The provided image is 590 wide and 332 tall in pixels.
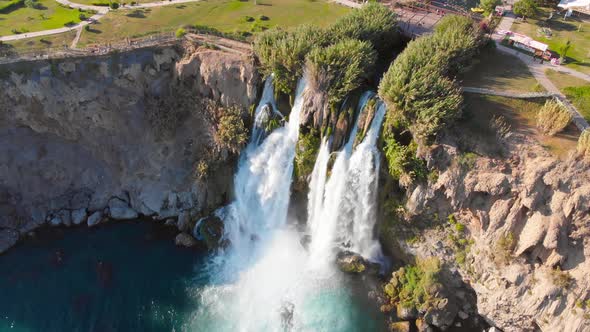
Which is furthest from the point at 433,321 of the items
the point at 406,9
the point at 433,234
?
the point at 406,9

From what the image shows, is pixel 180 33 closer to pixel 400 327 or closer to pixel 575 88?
pixel 400 327

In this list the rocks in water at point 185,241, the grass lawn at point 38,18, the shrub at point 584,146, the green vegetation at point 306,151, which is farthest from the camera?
the grass lawn at point 38,18

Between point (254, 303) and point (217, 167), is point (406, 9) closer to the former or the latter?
point (217, 167)

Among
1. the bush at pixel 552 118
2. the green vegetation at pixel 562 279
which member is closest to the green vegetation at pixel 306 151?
the bush at pixel 552 118

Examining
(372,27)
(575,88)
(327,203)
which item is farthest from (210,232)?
(575,88)

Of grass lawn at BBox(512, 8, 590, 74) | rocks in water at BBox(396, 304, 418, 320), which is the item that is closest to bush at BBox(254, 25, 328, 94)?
rocks in water at BBox(396, 304, 418, 320)

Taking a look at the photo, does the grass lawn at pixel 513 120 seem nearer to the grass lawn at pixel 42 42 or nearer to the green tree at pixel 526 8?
the green tree at pixel 526 8
